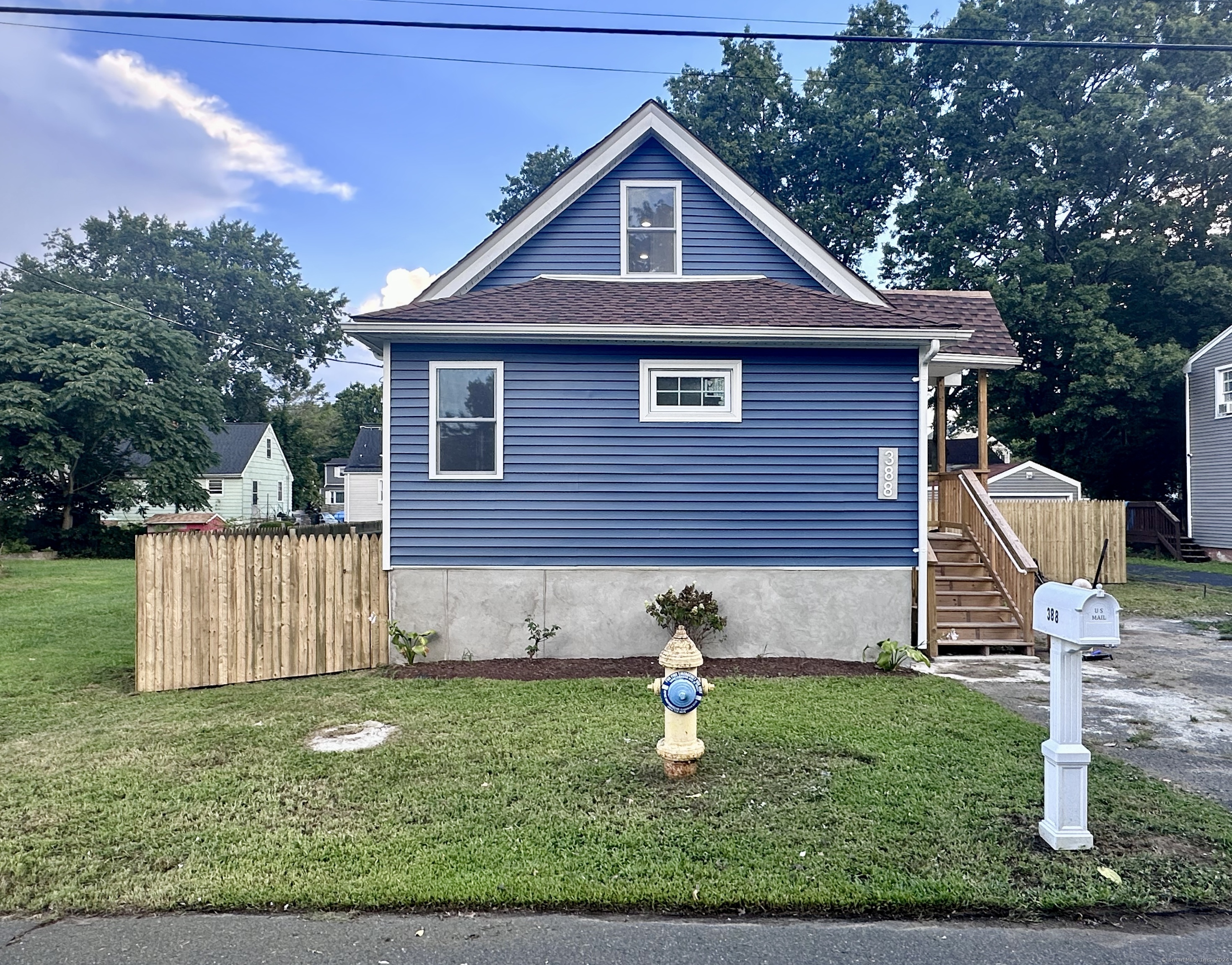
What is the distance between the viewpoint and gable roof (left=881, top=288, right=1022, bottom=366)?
10.7 m

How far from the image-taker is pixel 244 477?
129 ft

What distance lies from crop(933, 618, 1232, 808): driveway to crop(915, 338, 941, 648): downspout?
0.60 m

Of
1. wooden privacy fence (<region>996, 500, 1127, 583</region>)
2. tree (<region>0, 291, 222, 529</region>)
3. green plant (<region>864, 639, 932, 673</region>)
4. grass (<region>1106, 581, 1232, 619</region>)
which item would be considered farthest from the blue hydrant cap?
tree (<region>0, 291, 222, 529</region>)

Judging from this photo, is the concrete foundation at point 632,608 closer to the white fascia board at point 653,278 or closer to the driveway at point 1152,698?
the driveway at point 1152,698

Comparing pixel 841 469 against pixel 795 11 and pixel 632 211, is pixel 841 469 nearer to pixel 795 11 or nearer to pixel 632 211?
pixel 632 211

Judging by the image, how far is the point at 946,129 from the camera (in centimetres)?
2964

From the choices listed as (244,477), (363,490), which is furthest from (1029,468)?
(244,477)

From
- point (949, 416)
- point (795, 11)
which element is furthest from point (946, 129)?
point (795, 11)

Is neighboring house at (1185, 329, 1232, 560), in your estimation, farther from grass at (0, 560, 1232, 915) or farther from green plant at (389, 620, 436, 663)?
green plant at (389, 620, 436, 663)

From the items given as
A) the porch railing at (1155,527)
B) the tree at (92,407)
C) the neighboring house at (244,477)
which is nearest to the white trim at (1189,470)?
the porch railing at (1155,527)

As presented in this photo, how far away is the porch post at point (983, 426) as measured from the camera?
11.2 metres

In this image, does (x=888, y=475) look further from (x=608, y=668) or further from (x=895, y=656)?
(x=608, y=668)

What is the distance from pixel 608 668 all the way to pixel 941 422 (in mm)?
6969

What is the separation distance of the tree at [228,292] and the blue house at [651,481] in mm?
45172
